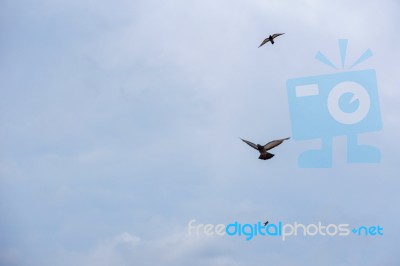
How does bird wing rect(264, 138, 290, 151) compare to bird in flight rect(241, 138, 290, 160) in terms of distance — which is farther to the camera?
bird wing rect(264, 138, 290, 151)

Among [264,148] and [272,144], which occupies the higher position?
[272,144]

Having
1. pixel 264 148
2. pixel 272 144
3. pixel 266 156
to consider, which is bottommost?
pixel 266 156

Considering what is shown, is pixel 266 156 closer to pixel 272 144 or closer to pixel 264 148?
pixel 264 148

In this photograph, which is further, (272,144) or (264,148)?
(272,144)

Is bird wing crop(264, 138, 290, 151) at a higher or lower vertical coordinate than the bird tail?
higher

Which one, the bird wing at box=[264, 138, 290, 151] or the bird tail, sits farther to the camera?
the bird wing at box=[264, 138, 290, 151]

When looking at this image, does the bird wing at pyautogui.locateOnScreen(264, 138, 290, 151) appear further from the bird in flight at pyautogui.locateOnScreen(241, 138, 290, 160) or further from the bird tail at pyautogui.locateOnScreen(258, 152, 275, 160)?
the bird tail at pyautogui.locateOnScreen(258, 152, 275, 160)

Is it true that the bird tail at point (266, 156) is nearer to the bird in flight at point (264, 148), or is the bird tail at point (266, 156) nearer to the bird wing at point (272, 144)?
the bird in flight at point (264, 148)

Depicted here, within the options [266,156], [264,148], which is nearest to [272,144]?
[264,148]

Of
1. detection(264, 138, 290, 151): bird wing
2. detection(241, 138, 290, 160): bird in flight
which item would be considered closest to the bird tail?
detection(241, 138, 290, 160): bird in flight

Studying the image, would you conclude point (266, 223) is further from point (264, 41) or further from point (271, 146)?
point (264, 41)

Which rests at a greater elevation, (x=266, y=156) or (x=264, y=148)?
(x=264, y=148)

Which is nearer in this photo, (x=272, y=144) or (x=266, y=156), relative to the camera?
(x=266, y=156)

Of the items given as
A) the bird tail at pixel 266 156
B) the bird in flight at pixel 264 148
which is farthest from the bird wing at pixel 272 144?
the bird tail at pixel 266 156
